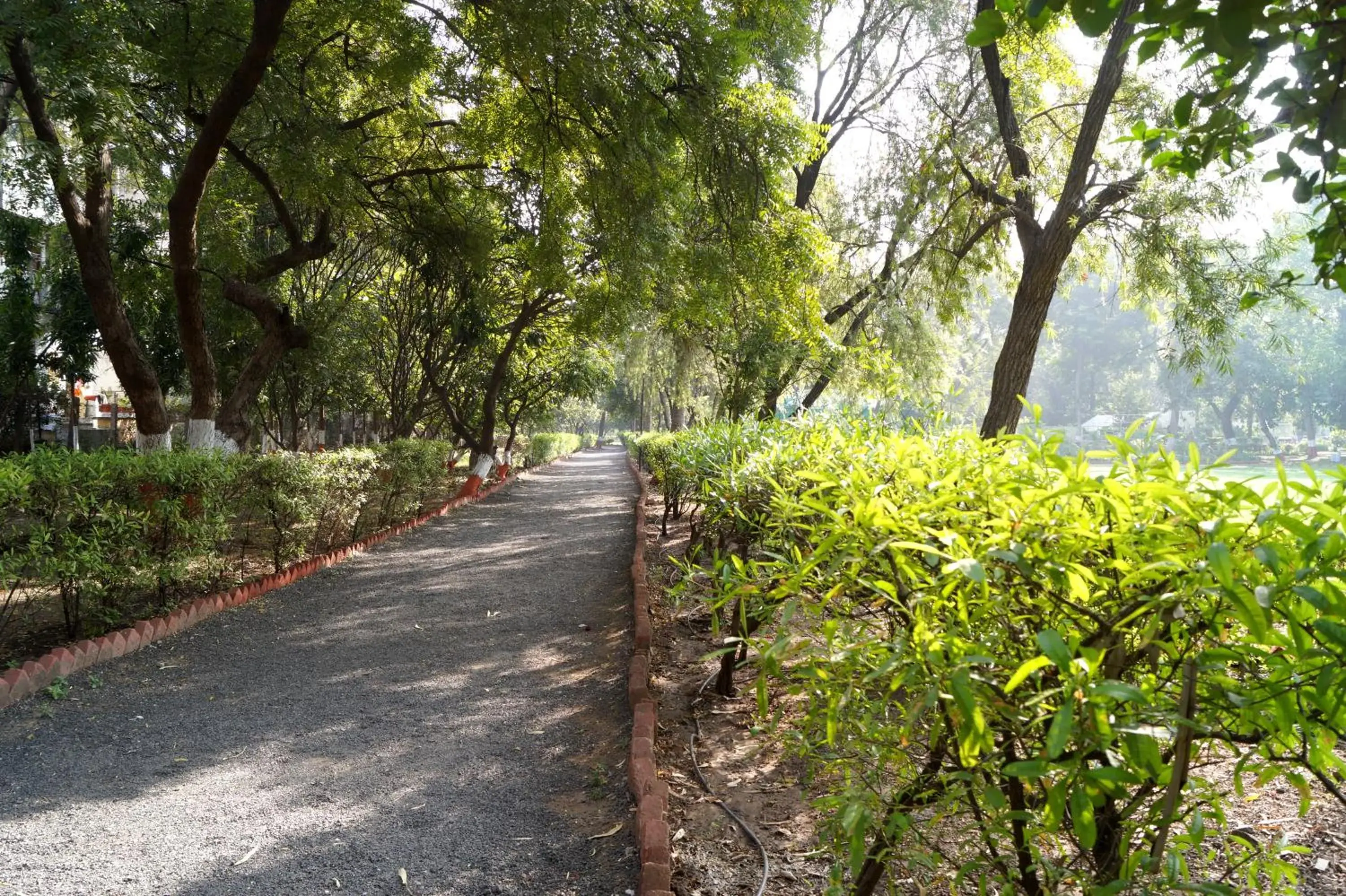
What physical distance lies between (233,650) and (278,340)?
577 centimetres

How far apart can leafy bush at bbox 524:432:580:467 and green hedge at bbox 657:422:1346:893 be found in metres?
31.1

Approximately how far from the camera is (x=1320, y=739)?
128 centimetres

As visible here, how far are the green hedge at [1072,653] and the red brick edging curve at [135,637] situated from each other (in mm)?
4397

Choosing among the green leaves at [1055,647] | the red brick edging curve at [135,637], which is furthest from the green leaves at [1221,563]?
the red brick edging curve at [135,637]

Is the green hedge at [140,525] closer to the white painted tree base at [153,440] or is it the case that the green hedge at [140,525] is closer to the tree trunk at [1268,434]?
the white painted tree base at [153,440]

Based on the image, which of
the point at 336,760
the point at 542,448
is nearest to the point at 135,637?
the point at 336,760

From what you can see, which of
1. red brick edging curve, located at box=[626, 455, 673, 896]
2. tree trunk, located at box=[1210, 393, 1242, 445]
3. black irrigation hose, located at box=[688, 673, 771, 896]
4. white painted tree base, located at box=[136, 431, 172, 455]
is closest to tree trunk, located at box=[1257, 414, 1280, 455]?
tree trunk, located at box=[1210, 393, 1242, 445]

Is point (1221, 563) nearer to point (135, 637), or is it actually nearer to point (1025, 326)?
point (135, 637)

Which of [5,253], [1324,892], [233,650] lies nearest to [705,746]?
[1324,892]

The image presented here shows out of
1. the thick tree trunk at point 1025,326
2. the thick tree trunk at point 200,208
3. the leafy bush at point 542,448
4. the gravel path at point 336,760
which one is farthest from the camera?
the leafy bush at point 542,448

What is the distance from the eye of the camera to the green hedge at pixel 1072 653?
1177mm

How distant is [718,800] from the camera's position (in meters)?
3.56

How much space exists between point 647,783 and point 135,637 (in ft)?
13.1

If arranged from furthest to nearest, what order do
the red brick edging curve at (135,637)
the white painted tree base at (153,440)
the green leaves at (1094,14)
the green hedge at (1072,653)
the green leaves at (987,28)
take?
the white painted tree base at (153,440) → the red brick edging curve at (135,637) → the green leaves at (987,28) → the green leaves at (1094,14) → the green hedge at (1072,653)
